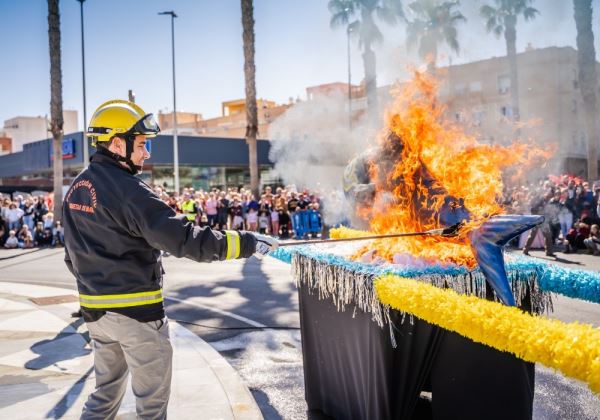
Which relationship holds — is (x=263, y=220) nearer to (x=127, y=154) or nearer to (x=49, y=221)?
(x=49, y=221)

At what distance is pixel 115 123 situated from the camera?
3107 millimetres

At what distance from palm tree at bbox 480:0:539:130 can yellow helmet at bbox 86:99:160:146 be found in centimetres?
2340

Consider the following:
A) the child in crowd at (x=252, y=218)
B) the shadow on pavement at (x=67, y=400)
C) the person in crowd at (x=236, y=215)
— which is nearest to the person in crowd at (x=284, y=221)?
the child in crowd at (x=252, y=218)

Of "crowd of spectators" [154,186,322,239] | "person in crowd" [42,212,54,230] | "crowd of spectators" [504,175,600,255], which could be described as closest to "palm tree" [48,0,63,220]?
"person in crowd" [42,212,54,230]

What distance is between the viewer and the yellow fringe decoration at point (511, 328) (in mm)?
1938

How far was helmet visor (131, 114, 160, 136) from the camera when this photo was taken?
3145 millimetres

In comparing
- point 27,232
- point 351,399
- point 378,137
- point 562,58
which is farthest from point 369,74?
point 351,399

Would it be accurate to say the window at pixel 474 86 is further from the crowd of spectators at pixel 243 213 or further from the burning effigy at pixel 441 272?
the burning effigy at pixel 441 272

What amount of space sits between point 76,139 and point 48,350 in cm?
2761

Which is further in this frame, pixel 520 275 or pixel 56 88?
pixel 56 88

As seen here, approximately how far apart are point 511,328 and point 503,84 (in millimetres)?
39030

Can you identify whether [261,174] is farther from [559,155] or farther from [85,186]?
[85,186]

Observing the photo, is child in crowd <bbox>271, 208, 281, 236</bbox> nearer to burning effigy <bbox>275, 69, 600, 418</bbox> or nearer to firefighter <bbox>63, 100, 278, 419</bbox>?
burning effigy <bbox>275, 69, 600, 418</bbox>

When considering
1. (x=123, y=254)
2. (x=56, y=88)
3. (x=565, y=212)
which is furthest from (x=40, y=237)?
(x=123, y=254)
